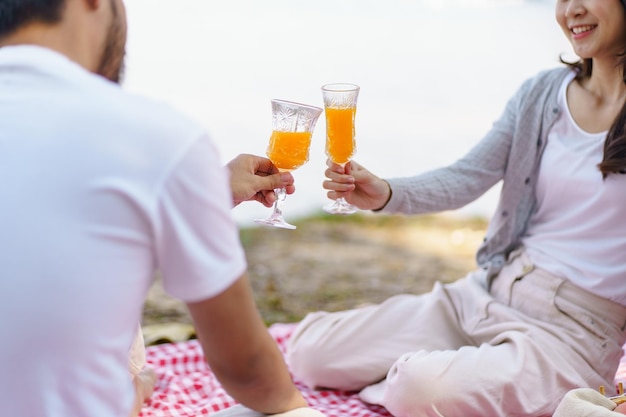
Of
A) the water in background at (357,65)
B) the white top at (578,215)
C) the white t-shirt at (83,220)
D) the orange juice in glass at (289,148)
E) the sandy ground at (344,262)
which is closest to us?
the white t-shirt at (83,220)

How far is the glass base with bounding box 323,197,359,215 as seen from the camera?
9.91 feet

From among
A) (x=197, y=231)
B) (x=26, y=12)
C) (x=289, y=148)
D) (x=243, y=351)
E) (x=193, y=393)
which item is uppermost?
(x=26, y=12)

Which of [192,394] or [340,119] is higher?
[340,119]

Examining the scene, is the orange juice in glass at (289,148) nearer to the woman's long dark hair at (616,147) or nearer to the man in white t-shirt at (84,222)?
the woman's long dark hair at (616,147)

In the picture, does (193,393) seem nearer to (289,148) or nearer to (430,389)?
(430,389)

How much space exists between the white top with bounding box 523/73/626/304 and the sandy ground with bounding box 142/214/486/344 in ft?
5.77

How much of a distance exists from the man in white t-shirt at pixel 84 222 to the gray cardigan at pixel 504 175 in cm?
178

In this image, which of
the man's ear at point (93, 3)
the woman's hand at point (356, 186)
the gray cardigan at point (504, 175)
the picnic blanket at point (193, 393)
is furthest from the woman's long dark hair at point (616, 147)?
the man's ear at point (93, 3)

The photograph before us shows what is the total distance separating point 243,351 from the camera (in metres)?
1.68

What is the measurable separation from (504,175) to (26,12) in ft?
7.13

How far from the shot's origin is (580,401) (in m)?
2.44

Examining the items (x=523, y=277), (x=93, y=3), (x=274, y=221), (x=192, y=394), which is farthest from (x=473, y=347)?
(x=93, y=3)

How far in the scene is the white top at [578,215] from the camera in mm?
2947

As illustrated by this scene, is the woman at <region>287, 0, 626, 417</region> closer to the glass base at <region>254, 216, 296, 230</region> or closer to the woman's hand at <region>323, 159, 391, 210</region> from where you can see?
Result: the woman's hand at <region>323, 159, 391, 210</region>
